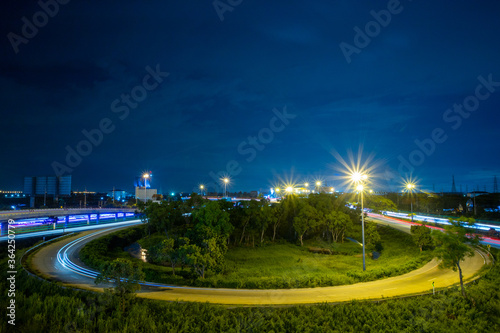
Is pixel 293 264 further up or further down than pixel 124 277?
further down

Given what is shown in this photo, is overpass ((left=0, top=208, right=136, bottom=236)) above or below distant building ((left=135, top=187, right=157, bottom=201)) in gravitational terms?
below

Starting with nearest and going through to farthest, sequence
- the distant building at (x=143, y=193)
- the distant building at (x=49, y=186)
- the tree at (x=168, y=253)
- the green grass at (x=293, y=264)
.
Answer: the green grass at (x=293, y=264) < the tree at (x=168, y=253) < the distant building at (x=49, y=186) < the distant building at (x=143, y=193)

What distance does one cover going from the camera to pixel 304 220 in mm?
55969

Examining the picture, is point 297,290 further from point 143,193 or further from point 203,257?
point 143,193

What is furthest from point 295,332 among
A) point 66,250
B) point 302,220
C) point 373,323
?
point 302,220

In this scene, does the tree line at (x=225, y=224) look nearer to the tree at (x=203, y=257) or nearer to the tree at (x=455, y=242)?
the tree at (x=203, y=257)

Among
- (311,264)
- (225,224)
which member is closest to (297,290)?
(311,264)

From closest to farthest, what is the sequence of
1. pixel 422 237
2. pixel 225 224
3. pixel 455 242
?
1. pixel 455 242
2. pixel 422 237
3. pixel 225 224

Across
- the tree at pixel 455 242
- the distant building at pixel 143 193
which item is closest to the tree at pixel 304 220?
the tree at pixel 455 242

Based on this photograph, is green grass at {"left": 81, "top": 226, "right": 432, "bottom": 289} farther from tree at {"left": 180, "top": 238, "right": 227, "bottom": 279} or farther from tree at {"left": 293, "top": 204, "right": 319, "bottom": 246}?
tree at {"left": 293, "top": 204, "right": 319, "bottom": 246}

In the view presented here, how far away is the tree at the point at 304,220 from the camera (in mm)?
55344

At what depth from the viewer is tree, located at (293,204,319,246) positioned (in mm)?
55344

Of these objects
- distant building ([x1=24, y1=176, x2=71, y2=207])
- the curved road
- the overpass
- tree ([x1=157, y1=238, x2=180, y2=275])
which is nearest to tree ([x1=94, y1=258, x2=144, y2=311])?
the curved road

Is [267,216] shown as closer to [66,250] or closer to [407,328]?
[66,250]
